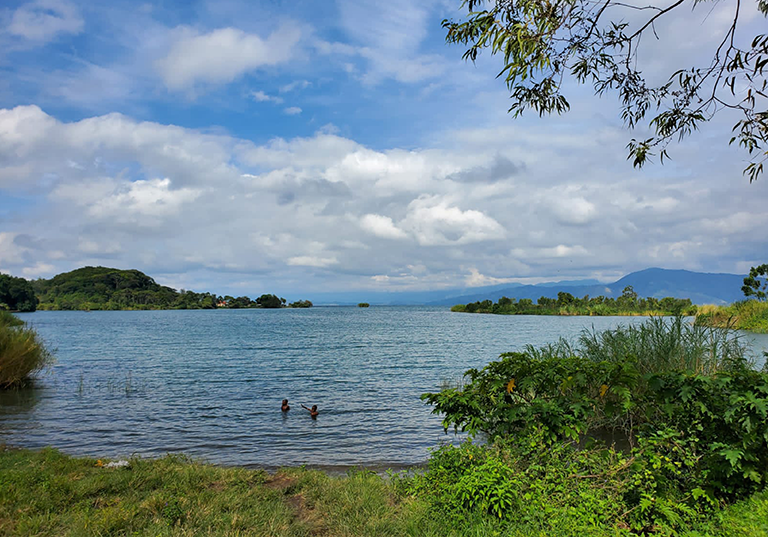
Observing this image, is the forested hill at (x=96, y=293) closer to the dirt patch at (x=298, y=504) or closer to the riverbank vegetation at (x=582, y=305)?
the riverbank vegetation at (x=582, y=305)

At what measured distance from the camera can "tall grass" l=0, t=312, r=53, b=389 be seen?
18406 millimetres

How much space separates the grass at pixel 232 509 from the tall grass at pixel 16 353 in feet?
46.8

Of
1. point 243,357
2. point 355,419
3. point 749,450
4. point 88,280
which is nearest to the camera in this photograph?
point 749,450

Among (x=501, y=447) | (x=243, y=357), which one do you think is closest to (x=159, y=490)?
(x=501, y=447)

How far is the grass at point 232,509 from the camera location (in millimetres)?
4688

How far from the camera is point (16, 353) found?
1877 centimetres

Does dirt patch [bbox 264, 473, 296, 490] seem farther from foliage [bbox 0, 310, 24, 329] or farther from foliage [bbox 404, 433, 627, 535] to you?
foliage [bbox 0, 310, 24, 329]

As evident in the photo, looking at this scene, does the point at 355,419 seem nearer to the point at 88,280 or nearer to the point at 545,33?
the point at 545,33

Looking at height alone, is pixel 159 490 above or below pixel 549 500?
below

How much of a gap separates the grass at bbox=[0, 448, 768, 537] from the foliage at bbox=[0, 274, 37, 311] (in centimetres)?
14590

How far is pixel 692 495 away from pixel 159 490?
6984 mm

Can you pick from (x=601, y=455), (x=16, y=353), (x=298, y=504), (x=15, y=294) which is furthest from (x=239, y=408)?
(x=15, y=294)

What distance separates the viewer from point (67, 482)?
6547 millimetres

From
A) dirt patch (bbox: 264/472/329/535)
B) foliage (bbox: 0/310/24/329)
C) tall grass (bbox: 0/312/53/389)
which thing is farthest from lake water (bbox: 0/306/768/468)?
dirt patch (bbox: 264/472/329/535)
